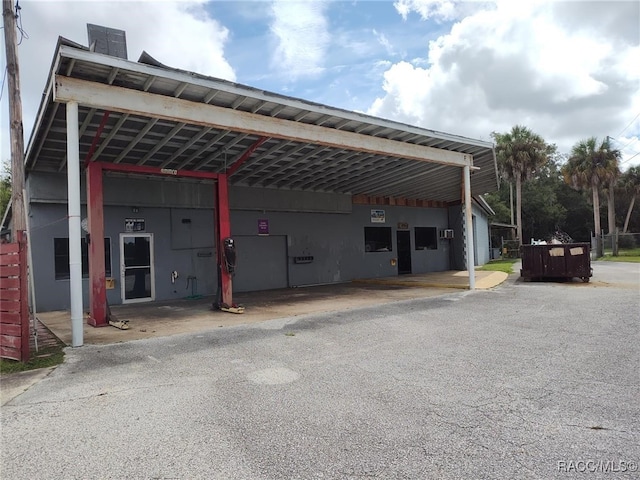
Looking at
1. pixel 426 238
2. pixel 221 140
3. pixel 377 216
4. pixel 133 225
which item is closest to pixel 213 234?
pixel 133 225

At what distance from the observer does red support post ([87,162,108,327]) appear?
316 inches

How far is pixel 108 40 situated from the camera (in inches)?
285

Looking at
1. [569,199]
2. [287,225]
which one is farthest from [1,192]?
[569,199]

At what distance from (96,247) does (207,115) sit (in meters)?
3.31

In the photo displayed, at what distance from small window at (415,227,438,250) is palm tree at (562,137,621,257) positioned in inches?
696

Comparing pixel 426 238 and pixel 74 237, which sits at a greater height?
pixel 74 237

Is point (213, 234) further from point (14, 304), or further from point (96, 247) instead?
point (14, 304)

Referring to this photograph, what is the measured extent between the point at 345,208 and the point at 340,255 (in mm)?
1954

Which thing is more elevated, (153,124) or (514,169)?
(514,169)

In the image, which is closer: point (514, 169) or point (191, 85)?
point (191, 85)

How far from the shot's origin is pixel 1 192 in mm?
34156

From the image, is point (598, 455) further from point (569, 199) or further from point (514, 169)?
point (569, 199)

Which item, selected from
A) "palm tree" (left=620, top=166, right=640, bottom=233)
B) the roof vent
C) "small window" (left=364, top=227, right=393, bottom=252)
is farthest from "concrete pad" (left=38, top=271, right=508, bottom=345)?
"palm tree" (left=620, top=166, right=640, bottom=233)

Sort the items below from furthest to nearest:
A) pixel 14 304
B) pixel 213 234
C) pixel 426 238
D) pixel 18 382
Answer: pixel 426 238 < pixel 213 234 < pixel 14 304 < pixel 18 382
